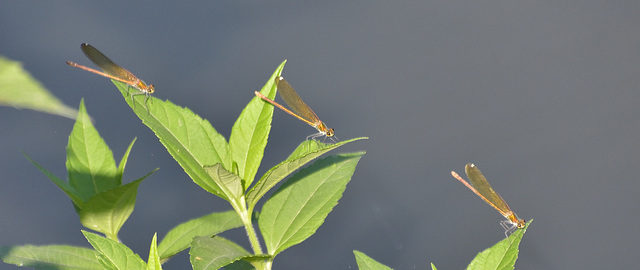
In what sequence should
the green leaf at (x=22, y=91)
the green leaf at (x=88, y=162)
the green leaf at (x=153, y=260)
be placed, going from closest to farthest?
1. the green leaf at (x=22, y=91)
2. the green leaf at (x=153, y=260)
3. the green leaf at (x=88, y=162)

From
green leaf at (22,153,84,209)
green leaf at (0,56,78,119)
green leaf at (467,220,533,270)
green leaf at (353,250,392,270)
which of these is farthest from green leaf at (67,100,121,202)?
green leaf at (0,56,78,119)

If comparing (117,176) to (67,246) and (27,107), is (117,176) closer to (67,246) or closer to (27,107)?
(67,246)

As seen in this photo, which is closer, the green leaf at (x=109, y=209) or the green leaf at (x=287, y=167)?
the green leaf at (x=287, y=167)

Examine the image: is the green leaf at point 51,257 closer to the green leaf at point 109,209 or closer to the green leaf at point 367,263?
the green leaf at point 109,209

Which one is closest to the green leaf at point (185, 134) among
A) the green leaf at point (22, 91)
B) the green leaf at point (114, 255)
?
the green leaf at point (114, 255)

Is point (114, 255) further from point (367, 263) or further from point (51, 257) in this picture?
point (367, 263)

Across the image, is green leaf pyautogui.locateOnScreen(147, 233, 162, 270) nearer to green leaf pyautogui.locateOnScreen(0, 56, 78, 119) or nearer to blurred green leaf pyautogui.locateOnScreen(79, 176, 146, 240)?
blurred green leaf pyautogui.locateOnScreen(79, 176, 146, 240)

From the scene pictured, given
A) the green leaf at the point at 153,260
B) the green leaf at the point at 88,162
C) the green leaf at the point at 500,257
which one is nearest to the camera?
the green leaf at the point at 153,260

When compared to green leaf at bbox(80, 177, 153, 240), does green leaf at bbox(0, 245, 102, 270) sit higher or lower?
lower
